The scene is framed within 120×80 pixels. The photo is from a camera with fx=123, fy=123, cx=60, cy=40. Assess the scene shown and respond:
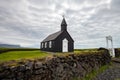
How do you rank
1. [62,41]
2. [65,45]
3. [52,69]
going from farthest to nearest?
[65,45] → [62,41] → [52,69]

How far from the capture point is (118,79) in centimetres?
927

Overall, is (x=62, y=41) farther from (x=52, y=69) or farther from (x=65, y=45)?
(x=52, y=69)

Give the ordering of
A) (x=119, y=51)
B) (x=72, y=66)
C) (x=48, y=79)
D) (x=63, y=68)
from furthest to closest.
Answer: (x=119, y=51)
(x=72, y=66)
(x=63, y=68)
(x=48, y=79)

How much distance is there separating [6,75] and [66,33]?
3129cm

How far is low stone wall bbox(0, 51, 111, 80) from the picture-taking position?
185 inches

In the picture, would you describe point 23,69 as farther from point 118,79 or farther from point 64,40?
point 64,40

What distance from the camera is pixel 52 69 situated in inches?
264

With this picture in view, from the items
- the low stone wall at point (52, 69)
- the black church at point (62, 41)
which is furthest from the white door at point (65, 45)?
the low stone wall at point (52, 69)

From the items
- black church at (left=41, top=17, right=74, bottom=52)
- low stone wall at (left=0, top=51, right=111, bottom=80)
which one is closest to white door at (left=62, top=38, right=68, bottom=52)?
black church at (left=41, top=17, right=74, bottom=52)

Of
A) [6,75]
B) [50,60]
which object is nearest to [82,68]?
[50,60]

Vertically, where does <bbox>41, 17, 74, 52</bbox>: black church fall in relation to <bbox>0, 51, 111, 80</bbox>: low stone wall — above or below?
above

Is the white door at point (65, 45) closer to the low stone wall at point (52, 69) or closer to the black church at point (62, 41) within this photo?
the black church at point (62, 41)

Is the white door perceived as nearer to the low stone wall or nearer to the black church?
the black church

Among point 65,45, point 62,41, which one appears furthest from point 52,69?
point 65,45
